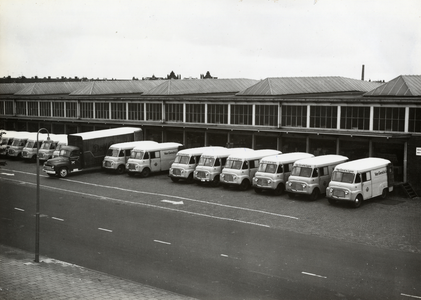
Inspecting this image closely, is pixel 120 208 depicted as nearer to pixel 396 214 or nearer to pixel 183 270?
pixel 183 270

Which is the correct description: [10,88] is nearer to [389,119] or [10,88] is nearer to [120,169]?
[120,169]

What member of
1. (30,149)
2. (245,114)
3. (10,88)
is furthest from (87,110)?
(10,88)

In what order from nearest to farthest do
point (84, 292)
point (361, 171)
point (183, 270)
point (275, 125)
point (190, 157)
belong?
point (84, 292)
point (183, 270)
point (361, 171)
point (190, 157)
point (275, 125)

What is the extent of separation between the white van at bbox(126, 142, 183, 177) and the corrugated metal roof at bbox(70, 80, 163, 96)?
29.9m

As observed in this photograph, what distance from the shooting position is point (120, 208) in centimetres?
2723

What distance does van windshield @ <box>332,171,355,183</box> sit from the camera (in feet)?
90.2

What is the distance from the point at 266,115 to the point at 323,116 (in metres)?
5.51

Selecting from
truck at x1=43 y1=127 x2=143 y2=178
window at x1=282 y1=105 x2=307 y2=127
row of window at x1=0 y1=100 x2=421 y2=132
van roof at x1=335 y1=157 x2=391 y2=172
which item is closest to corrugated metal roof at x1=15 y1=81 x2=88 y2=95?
row of window at x1=0 y1=100 x2=421 y2=132

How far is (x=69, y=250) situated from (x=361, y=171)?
16.1 m

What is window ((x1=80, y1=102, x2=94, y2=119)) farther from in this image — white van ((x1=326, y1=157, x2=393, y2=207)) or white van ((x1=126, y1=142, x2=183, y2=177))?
white van ((x1=326, y1=157, x2=393, y2=207))

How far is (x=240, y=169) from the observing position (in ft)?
107

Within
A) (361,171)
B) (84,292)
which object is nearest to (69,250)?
(84,292)

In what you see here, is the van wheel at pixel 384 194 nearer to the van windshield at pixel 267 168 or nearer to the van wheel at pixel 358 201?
the van wheel at pixel 358 201

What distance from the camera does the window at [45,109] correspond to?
62094mm
